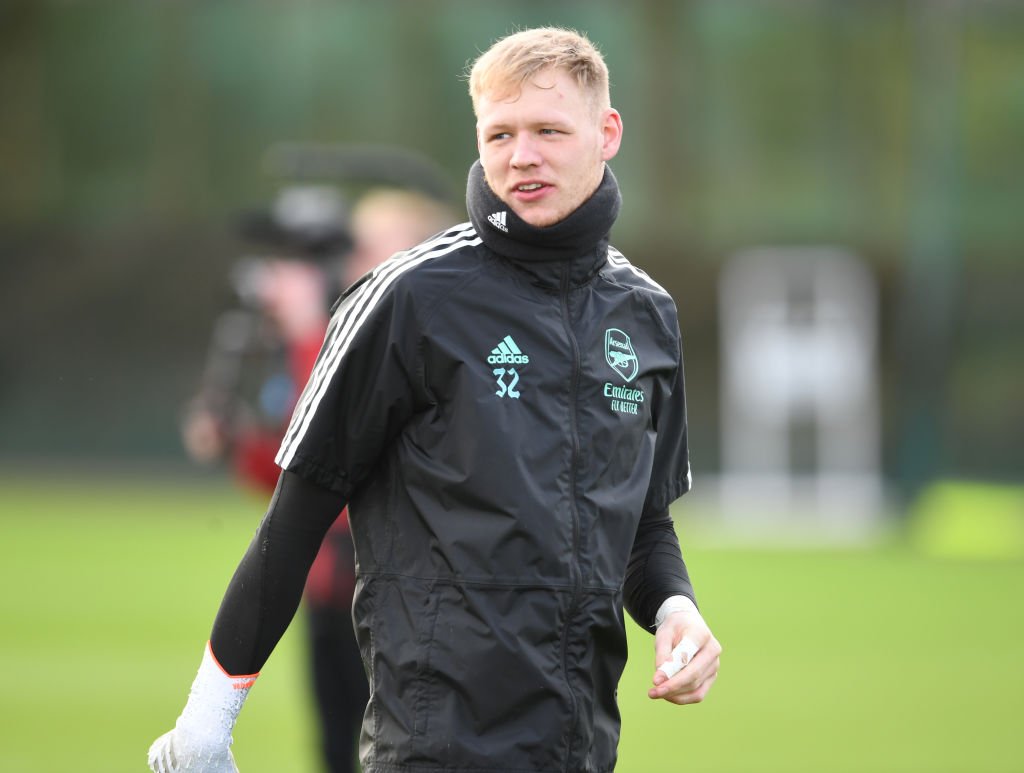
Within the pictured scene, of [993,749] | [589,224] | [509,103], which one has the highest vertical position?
[509,103]

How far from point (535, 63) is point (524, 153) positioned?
15cm

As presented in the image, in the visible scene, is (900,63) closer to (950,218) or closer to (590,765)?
(950,218)

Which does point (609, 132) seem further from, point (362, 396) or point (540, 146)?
point (362, 396)

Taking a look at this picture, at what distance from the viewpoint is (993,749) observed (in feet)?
24.1

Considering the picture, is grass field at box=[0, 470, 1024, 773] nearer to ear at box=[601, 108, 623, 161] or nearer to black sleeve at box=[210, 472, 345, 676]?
black sleeve at box=[210, 472, 345, 676]

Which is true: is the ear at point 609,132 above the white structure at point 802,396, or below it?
above

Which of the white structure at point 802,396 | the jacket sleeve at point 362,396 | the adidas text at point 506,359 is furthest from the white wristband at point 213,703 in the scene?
the white structure at point 802,396

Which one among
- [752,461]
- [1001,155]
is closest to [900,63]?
[1001,155]

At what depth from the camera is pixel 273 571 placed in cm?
282

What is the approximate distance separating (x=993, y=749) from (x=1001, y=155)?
17.1m

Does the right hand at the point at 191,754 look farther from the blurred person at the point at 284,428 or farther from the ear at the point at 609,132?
the blurred person at the point at 284,428

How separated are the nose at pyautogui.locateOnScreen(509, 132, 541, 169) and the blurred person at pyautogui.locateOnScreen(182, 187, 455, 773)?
2119 mm

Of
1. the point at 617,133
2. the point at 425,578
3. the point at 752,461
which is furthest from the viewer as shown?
the point at 752,461

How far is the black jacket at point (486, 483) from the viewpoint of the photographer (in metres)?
2.70
